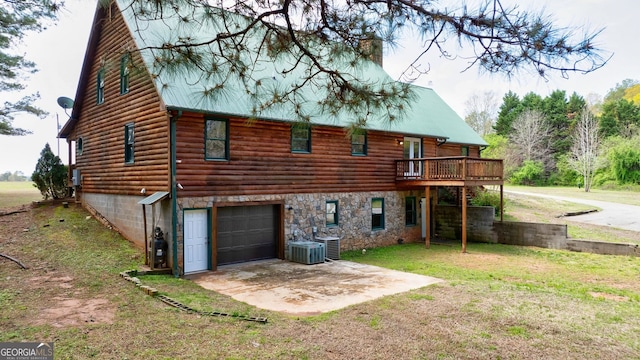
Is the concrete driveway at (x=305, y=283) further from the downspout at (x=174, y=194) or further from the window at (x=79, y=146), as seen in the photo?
the window at (x=79, y=146)

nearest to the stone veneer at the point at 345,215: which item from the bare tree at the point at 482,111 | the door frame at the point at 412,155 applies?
the door frame at the point at 412,155

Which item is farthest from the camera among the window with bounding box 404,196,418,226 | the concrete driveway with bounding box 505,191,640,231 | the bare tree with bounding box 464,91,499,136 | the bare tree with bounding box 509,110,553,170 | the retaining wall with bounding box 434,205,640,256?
the bare tree with bounding box 464,91,499,136

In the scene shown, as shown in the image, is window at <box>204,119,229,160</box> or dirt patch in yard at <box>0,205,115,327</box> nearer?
dirt patch in yard at <box>0,205,115,327</box>

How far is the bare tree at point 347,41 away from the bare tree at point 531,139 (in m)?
40.4

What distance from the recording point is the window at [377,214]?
625 inches

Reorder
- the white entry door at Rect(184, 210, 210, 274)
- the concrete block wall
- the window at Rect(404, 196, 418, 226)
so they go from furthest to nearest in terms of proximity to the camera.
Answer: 1. the window at Rect(404, 196, 418, 226)
2. the white entry door at Rect(184, 210, 210, 274)
3. the concrete block wall

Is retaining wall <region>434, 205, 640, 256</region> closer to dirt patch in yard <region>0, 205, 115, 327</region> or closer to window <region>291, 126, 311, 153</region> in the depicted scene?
window <region>291, 126, 311, 153</region>

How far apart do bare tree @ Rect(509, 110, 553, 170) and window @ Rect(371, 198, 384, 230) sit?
3127cm

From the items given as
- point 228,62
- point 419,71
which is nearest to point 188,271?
point 228,62

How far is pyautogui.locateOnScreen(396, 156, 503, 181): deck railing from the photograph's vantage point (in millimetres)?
14871

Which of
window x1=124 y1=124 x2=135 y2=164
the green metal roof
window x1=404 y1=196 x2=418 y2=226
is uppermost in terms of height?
the green metal roof

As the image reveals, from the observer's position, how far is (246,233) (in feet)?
40.4

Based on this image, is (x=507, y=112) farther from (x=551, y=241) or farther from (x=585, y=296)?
(x=585, y=296)

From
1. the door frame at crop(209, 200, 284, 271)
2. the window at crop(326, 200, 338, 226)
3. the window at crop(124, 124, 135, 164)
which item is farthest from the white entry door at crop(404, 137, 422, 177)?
the window at crop(124, 124, 135, 164)
